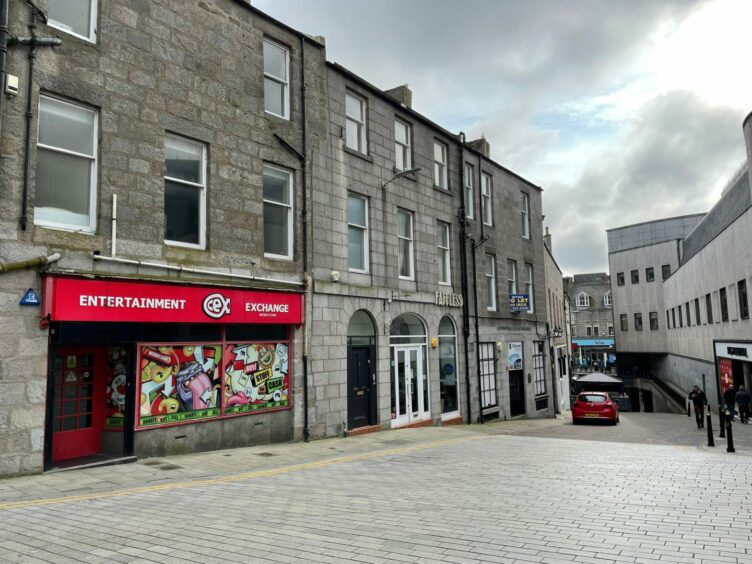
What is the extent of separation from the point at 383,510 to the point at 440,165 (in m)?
15.9

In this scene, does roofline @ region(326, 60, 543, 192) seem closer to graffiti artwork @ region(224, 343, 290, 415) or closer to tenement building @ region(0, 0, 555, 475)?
tenement building @ region(0, 0, 555, 475)

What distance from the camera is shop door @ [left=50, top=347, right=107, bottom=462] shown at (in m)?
10.1

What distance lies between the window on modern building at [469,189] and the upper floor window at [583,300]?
69633mm

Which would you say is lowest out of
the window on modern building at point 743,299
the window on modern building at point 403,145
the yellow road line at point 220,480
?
the yellow road line at point 220,480

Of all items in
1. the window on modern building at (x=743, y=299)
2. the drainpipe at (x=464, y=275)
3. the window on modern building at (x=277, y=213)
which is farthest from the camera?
the window on modern building at (x=743, y=299)

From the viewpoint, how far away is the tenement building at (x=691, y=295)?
25672mm

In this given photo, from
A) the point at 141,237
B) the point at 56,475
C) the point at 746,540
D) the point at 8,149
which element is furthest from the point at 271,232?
the point at 746,540

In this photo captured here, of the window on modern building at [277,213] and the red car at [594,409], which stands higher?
the window on modern building at [277,213]

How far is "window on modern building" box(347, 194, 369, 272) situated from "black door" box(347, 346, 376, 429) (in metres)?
2.38

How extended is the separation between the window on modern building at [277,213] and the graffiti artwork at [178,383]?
2.96m

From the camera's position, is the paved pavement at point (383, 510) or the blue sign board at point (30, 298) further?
the blue sign board at point (30, 298)

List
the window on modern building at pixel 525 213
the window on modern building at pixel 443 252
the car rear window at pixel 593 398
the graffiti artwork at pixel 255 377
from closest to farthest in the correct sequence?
1. the graffiti artwork at pixel 255 377
2. the window on modern building at pixel 443 252
3. the car rear window at pixel 593 398
4. the window on modern building at pixel 525 213

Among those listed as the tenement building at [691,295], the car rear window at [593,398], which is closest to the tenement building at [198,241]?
the car rear window at [593,398]

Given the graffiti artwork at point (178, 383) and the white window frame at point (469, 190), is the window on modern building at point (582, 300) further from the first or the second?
the graffiti artwork at point (178, 383)
